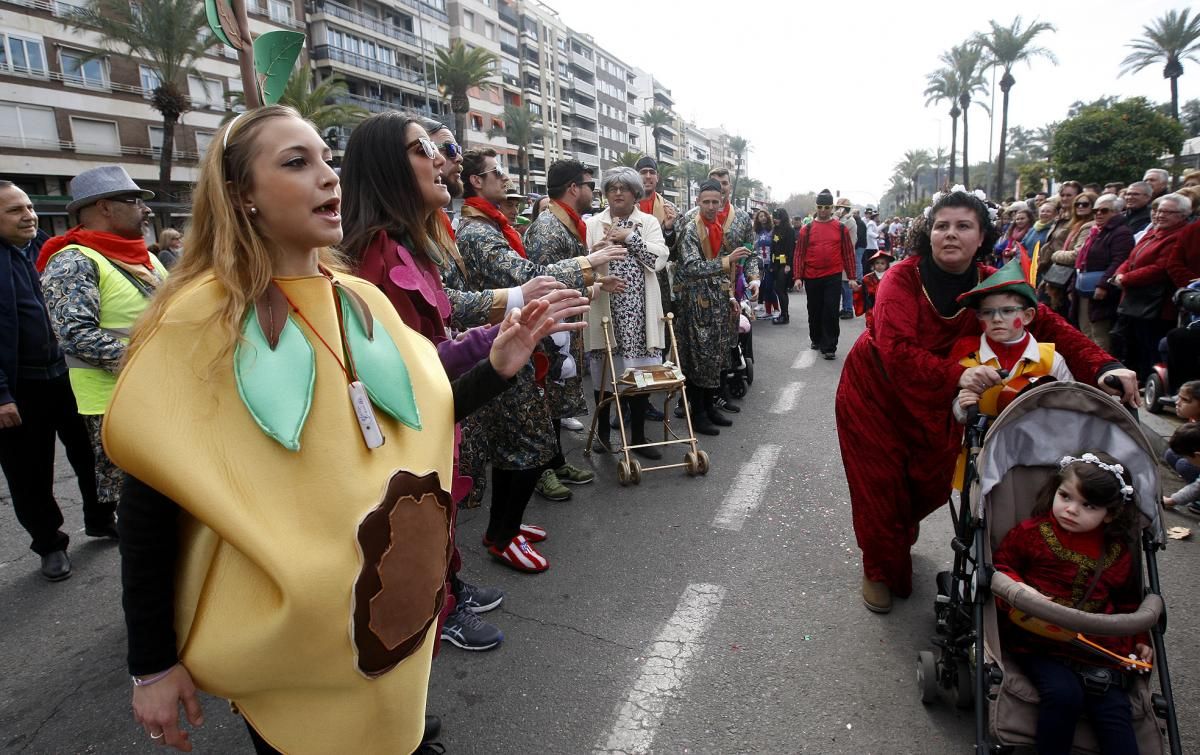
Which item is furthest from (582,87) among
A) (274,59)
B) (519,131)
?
(274,59)

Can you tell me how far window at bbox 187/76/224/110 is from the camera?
111ft

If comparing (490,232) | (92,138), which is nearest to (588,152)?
(92,138)

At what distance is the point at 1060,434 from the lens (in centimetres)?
236

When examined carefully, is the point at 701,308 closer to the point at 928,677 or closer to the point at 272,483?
the point at 928,677

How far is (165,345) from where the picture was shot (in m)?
1.20

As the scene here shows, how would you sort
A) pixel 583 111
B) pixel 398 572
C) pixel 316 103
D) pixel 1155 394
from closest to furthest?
pixel 398 572 → pixel 1155 394 → pixel 316 103 → pixel 583 111

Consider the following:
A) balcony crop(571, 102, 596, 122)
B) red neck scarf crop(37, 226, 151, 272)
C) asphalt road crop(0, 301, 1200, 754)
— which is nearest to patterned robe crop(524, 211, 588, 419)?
asphalt road crop(0, 301, 1200, 754)

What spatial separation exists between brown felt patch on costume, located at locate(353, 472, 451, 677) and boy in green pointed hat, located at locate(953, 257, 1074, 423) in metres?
2.09

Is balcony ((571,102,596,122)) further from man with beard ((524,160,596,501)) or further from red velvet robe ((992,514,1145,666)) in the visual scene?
red velvet robe ((992,514,1145,666))

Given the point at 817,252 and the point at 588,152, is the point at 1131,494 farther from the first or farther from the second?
the point at 588,152

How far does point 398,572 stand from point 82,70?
38.7 m

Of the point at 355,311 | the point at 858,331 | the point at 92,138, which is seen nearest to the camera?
the point at 355,311

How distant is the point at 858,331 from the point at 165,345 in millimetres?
10514

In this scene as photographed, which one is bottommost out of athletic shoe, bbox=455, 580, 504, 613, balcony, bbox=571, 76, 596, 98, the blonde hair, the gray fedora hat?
athletic shoe, bbox=455, 580, 504, 613
